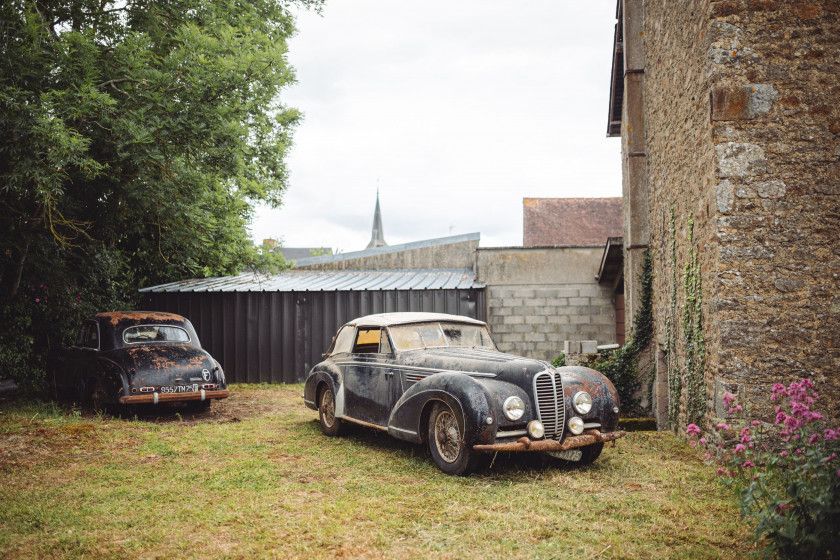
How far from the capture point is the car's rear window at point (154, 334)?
367 inches

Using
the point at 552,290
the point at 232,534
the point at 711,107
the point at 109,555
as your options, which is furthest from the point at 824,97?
the point at 552,290

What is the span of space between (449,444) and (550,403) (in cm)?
103

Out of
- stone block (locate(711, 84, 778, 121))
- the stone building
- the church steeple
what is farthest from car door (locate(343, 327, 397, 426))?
the church steeple

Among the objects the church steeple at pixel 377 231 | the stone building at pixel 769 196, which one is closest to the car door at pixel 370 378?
the stone building at pixel 769 196

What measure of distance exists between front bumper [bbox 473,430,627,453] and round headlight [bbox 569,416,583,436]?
5 cm

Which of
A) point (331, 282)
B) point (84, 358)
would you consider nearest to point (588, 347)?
point (331, 282)

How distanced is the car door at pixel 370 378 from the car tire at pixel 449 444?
2.82ft

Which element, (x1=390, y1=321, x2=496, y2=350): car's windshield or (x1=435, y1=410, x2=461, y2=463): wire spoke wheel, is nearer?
(x1=435, y1=410, x2=461, y2=463): wire spoke wheel

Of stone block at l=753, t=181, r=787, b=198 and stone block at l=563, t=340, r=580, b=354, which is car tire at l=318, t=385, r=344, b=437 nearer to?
stone block at l=563, t=340, r=580, b=354

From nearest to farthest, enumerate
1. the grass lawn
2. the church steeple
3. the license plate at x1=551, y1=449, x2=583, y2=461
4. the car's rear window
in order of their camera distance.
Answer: the grass lawn, the license plate at x1=551, y1=449, x2=583, y2=461, the car's rear window, the church steeple

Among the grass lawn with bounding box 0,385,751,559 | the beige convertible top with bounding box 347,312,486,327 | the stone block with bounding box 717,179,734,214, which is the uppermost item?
the stone block with bounding box 717,179,734,214

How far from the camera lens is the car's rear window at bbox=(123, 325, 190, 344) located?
367 inches

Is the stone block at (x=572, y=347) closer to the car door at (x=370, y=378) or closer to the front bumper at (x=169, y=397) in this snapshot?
the car door at (x=370, y=378)

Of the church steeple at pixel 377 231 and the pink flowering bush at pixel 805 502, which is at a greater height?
the church steeple at pixel 377 231
